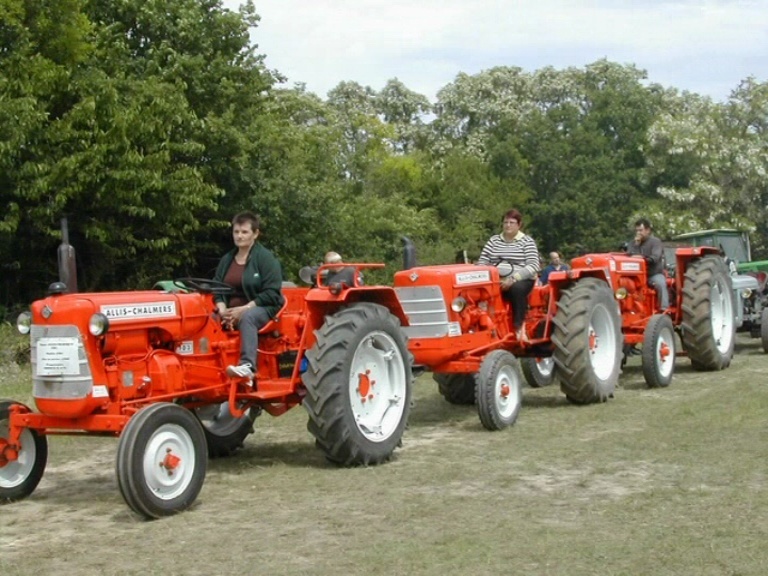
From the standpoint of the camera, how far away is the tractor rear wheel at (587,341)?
35.4 ft

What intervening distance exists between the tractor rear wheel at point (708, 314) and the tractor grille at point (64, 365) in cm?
874

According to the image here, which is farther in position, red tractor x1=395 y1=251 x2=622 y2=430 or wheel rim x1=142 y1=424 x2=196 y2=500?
red tractor x1=395 y1=251 x2=622 y2=430

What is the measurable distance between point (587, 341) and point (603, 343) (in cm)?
90

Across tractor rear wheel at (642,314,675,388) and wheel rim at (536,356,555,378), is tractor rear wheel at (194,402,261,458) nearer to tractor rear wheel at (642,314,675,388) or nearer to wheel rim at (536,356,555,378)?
wheel rim at (536,356,555,378)

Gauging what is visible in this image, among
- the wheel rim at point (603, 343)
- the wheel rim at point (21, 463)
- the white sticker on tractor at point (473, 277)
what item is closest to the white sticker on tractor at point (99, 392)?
the wheel rim at point (21, 463)

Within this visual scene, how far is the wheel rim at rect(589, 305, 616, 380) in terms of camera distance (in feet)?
38.0

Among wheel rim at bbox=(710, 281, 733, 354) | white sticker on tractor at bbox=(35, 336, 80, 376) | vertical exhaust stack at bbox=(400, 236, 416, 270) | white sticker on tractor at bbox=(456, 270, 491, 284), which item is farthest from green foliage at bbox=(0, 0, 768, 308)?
white sticker on tractor at bbox=(35, 336, 80, 376)

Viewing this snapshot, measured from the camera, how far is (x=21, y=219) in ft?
54.7

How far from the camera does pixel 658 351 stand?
12.5 m

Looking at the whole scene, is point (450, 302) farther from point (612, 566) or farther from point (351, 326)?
point (612, 566)

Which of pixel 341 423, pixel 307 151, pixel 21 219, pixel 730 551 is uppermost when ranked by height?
pixel 307 151

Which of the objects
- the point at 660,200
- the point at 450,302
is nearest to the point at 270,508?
the point at 450,302

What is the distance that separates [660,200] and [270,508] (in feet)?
152

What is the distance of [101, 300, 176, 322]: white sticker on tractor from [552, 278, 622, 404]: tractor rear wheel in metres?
4.56
